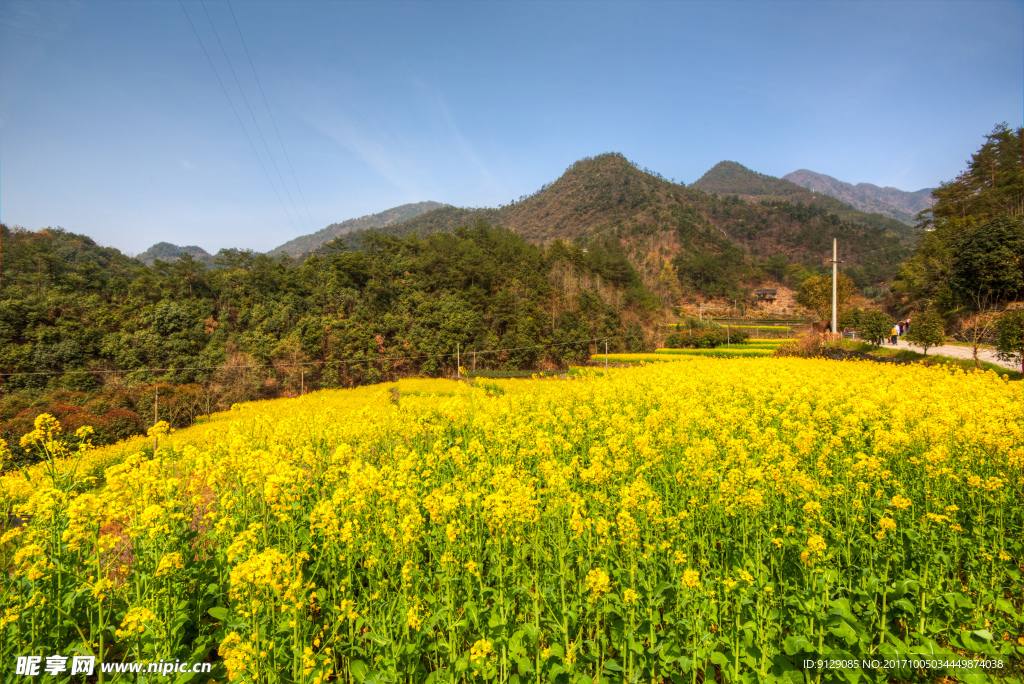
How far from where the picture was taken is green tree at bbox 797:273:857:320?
4581 cm

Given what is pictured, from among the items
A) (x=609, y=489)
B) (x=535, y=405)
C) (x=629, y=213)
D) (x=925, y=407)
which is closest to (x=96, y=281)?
(x=535, y=405)

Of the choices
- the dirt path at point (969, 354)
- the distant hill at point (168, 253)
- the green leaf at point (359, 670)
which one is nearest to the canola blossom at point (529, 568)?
the green leaf at point (359, 670)

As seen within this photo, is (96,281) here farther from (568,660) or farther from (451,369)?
(568,660)

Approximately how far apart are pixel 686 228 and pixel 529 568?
367 feet

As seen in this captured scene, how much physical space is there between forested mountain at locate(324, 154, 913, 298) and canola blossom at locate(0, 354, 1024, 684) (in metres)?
77.9

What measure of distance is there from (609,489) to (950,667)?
264cm

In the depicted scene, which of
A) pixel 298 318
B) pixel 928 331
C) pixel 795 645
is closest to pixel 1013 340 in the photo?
pixel 928 331

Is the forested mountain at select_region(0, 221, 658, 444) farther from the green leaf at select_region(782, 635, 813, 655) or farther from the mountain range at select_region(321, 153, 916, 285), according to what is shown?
the green leaf at select_region(782, 635, 813, 655)

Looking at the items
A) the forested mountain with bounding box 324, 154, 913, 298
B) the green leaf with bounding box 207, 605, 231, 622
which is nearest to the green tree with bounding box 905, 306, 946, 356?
the green leaf with bounding box 207, 605, 231, 622

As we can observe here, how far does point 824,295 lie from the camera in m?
53.1

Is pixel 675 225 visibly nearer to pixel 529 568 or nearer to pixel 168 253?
pixel 529 568

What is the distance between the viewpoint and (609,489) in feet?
14.5

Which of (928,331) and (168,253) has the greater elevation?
(168,253)

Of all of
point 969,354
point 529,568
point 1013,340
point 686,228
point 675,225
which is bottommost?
point 529,568
